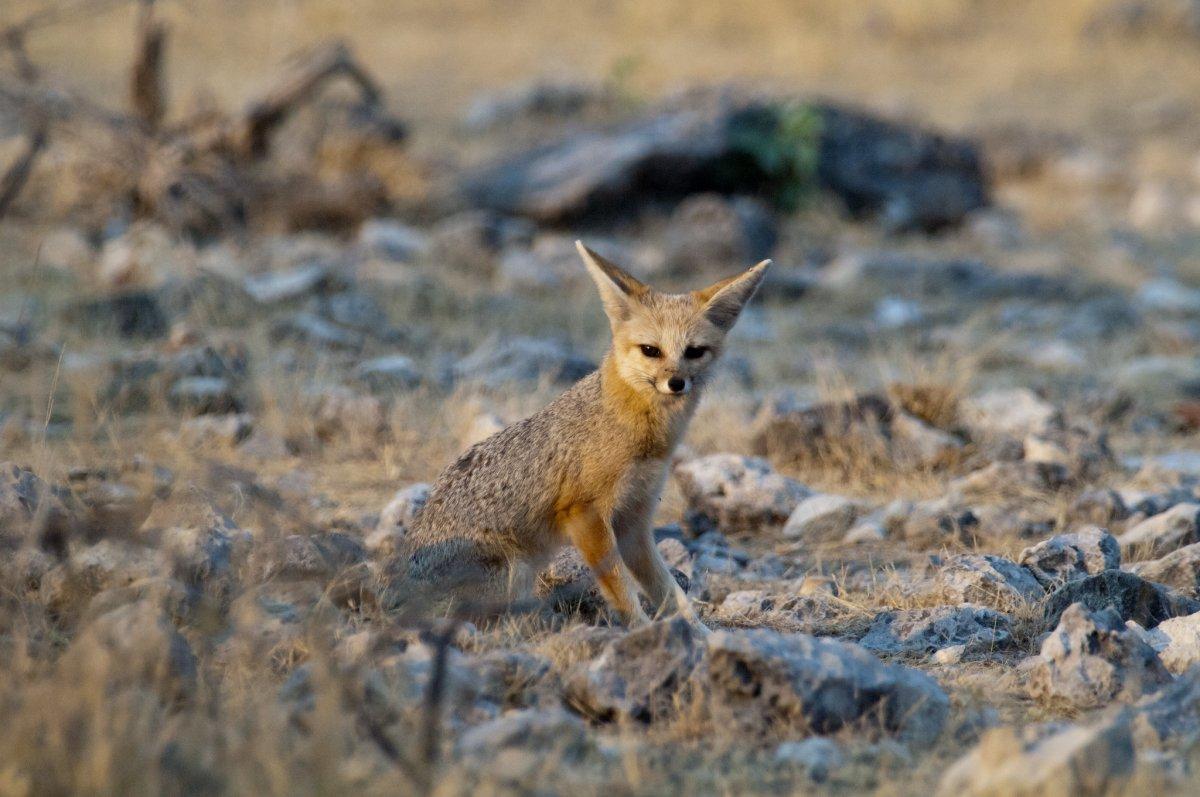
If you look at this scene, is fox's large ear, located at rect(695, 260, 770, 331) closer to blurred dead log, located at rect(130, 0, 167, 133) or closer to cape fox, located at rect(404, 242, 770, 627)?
cape fox, located at rect(404, 242, 770, 627)

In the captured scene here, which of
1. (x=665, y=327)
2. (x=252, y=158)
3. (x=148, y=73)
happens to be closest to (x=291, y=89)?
(x=252, y=158)

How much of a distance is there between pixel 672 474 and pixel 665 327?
5.39ft

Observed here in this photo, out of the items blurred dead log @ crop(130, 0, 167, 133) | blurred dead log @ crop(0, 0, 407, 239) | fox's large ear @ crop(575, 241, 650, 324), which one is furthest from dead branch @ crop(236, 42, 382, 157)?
fox's large ear @ crop(575, 241, 650, 324)

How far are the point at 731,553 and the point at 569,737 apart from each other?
2375 millimetres

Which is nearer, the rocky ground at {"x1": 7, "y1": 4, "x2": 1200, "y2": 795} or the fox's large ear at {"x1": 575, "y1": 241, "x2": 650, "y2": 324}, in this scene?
the rocky ground at {"x1": 7, "y1": 4, "x2": 1200, "y2": 795}

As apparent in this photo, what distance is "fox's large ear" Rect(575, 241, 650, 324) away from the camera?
15.5 feet

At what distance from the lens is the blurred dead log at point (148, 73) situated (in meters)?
11.2

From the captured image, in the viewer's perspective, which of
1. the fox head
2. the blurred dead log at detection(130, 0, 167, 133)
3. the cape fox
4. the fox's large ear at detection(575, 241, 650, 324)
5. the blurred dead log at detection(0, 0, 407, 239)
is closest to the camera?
the cape fox

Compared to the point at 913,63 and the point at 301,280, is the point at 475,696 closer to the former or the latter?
the point at 301,280

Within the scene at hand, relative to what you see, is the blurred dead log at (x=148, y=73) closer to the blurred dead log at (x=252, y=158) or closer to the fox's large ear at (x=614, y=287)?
the blurred dead log at (x=252, y=158)

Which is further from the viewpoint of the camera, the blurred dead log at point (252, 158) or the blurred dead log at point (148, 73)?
the blurred dead log at point (148, 73)

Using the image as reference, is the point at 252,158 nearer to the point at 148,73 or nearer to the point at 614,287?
the point at 148,73

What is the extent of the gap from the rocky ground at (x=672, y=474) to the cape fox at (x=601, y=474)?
23 centimetres

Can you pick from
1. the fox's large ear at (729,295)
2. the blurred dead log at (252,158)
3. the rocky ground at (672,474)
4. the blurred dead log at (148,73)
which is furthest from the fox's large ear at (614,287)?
the blurred dead log at (148,73)
